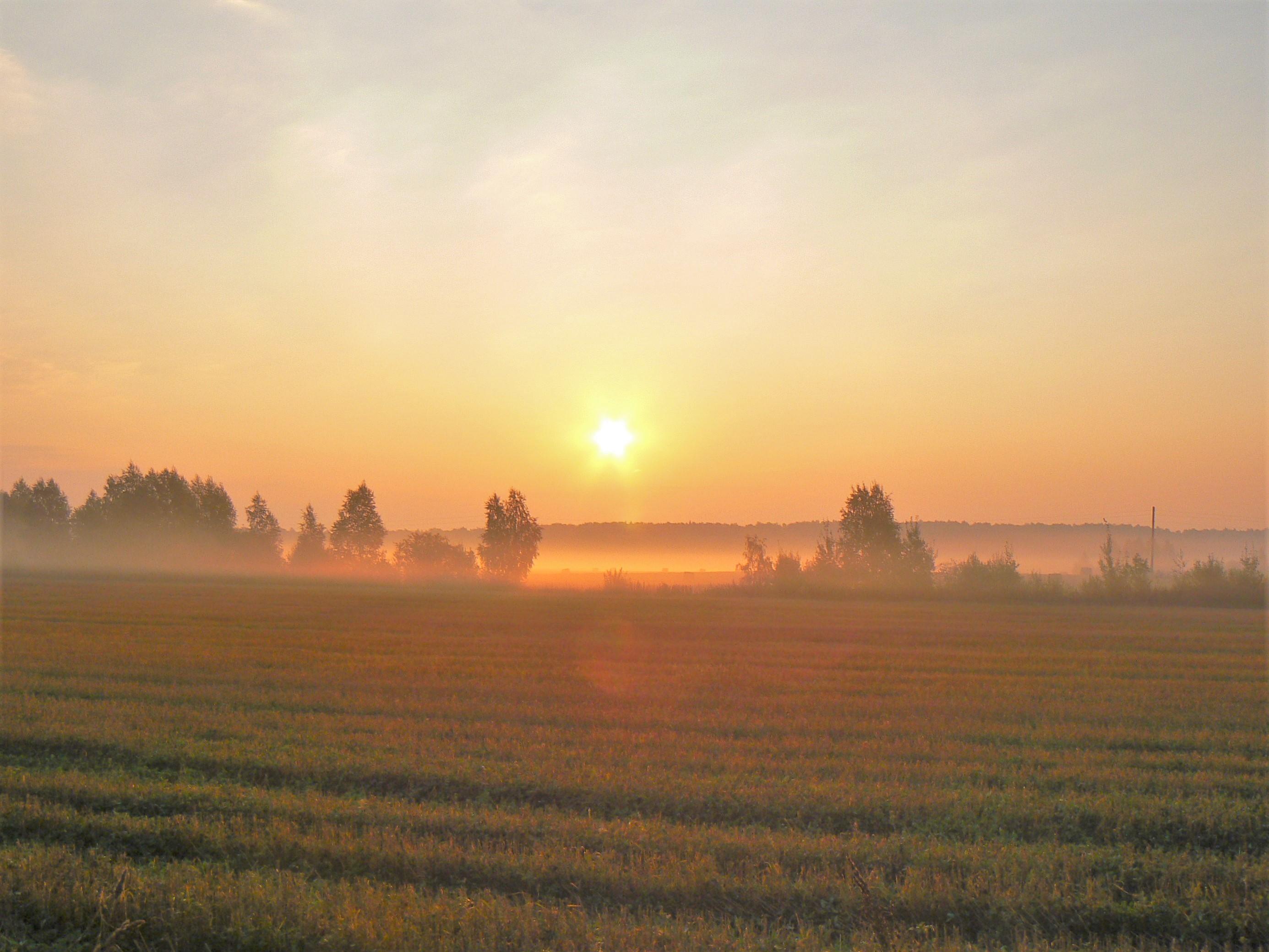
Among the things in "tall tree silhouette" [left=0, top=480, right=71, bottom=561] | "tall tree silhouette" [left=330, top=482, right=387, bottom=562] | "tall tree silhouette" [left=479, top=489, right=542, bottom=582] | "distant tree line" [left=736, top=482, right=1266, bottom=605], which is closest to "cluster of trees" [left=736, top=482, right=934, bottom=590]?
"distant tree line" [left=736, top=482, right=1266, bottom=605]

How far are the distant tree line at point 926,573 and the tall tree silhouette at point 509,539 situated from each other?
30.2 m

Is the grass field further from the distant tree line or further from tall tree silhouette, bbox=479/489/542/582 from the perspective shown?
tall tree silhouette, bbox=479/489/542/582

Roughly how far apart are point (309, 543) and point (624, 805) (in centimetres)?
12819

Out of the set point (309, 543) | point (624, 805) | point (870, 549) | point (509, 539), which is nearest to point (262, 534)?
point (309, 543)

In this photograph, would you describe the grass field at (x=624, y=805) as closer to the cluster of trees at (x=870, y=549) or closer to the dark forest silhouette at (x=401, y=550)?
the dark forest silhouette at (x=401, y=550)

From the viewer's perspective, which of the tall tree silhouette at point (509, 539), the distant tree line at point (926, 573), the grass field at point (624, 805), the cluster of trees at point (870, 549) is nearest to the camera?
the grass field at point (624, 805)

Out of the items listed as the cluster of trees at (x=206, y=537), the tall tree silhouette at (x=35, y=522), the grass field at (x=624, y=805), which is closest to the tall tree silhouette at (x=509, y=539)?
the cluster of trees at (x=206, y=537)

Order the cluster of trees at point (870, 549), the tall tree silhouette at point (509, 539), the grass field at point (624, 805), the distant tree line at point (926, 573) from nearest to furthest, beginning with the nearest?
the grass field at point (624, 805)
the distant tree line at point (926, 573)
the cluster of trees at point (870, 549)
the tall tree silhouette at point (509, 539)

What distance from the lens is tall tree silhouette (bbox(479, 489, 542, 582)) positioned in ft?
359

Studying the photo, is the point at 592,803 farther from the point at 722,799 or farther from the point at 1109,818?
the point at 1109,818

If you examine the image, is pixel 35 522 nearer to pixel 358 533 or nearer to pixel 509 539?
pixel 358 533

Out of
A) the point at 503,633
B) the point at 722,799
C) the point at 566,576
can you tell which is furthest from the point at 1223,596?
the point at 566,576

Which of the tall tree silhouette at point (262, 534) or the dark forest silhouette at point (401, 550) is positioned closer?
the dark forest silhouette at point (401, 550)

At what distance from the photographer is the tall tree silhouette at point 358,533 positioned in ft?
381
